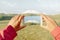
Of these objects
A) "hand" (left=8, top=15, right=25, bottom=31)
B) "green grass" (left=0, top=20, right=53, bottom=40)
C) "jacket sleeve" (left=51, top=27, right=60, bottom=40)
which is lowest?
"green grass" (left=0, top=20, right=53, bottom=40)

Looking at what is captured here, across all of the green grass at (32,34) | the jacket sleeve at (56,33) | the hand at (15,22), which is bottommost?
the green grass at (32,34)

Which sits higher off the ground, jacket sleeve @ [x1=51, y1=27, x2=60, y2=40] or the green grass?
jacket sleeve @ [x1=51, y1=27, x2=60, y2=40]

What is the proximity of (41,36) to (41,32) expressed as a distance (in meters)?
0.33

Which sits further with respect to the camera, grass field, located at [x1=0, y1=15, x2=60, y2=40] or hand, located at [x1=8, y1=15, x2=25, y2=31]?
grass field, located at [x1=0, y1=15, x2=60, y2=40]

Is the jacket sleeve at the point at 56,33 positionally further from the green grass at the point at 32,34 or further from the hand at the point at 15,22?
the green grass at the point at 32,34

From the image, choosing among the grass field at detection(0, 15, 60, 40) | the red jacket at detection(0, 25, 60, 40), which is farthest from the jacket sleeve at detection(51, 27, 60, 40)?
the grass field at detection(0, 15, 60, 40)

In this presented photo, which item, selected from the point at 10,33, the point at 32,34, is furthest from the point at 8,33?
the point at 32,34

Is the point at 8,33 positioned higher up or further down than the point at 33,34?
higher up

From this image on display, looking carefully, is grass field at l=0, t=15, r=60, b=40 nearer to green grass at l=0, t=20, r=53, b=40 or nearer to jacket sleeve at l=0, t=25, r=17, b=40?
green grass at l=0, t=20, r=53, b=40

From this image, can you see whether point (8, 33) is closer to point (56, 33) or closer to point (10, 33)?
point (10, 33)

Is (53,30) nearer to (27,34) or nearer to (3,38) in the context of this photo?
(3,38)

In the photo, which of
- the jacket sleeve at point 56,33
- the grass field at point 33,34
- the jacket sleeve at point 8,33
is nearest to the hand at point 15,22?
the jacket sleeve at point 8,33

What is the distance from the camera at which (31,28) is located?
230 inches

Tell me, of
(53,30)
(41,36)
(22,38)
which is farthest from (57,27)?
(41,36)
